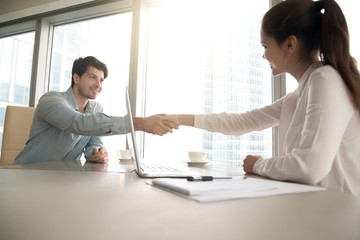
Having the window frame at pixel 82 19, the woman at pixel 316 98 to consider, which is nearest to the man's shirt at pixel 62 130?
the woman at pixel 316 98

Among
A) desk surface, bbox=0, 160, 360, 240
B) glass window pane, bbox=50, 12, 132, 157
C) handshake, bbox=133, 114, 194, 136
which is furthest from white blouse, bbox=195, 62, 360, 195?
glass window pane, bbox=50, 12, 132, 157

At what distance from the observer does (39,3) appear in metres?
2.98

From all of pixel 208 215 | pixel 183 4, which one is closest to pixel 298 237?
pixel 208 215

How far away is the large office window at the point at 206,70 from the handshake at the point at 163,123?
2.82ft

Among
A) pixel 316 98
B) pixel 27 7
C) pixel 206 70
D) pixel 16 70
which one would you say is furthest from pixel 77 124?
pixel 16 70

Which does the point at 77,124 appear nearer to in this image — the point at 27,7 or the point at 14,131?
the point at 14,131

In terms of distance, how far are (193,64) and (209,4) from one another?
0.61 metres

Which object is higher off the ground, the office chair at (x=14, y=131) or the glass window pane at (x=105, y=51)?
the glass window pane at (x=105, y=51)

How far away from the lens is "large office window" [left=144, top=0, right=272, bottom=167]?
220 cm

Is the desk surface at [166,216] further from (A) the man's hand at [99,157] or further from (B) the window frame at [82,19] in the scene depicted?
(B) the window frame at [82,19]

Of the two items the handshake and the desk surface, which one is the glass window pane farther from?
the desk surface

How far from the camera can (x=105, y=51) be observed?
9.52 ft

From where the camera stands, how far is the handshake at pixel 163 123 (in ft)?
4.56

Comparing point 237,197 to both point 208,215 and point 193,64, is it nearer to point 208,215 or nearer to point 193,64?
point 208,215
